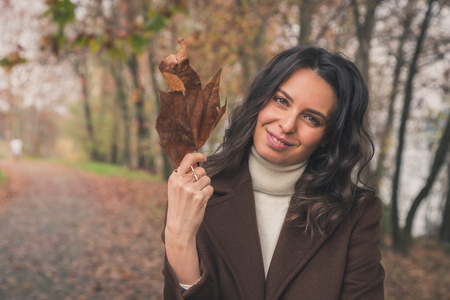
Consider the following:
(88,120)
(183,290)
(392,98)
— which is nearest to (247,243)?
(183,290)

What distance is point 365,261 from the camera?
5.68 feet

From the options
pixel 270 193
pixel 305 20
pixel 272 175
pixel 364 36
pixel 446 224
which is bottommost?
pixel 446 224

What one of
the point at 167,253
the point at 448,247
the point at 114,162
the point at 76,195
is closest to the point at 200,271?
the point at 167,253

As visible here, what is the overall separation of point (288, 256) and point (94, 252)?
241 inches

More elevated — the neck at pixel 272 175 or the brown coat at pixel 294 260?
the neck at pixel 272 175

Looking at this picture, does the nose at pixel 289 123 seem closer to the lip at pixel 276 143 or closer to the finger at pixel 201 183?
the lip at pixel 276 143

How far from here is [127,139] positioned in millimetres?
20781

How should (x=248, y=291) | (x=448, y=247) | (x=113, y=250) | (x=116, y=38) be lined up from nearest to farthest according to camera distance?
(x=248, y=291)
(x=116, y=38)
(x=113, y=250)
(x=448, y=247)

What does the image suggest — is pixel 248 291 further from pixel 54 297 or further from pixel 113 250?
pixel 113 250

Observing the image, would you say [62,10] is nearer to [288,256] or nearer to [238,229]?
[238,229]

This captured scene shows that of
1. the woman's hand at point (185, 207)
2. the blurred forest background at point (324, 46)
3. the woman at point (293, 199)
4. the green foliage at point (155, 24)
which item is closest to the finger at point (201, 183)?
the woman's hand at point (185, 207)

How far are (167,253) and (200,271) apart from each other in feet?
0.55

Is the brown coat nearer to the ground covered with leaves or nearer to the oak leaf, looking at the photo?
the oak leaf

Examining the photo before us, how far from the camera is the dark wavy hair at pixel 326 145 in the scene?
A: 1.81 m
